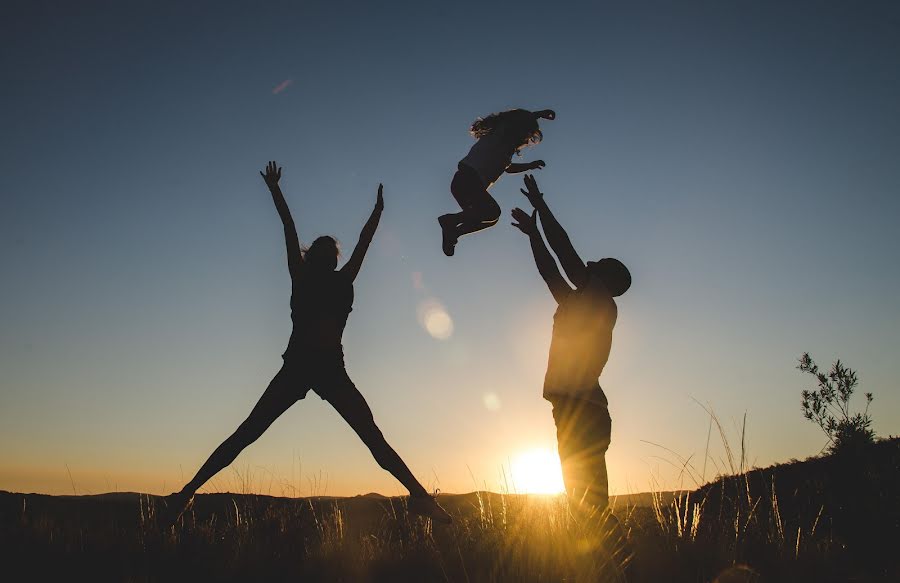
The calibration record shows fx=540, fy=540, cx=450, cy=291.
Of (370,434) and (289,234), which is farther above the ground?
(289,234)

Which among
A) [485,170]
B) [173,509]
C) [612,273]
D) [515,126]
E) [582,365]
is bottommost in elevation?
[173,509]

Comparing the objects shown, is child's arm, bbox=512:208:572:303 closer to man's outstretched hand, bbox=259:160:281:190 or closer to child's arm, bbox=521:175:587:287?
child's arm, bbox=521:175:587:287

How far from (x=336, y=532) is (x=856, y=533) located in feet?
21.7

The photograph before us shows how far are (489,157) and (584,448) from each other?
311 cm

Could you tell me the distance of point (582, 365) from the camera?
3.40 metres

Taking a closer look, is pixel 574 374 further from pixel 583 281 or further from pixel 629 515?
pixel 629 515

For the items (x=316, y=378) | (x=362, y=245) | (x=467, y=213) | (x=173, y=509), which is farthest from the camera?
(x=467, y=213)

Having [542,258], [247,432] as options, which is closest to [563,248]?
[542,258]

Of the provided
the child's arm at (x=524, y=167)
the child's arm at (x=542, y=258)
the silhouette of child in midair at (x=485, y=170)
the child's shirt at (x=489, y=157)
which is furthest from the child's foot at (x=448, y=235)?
the child's arm at (x=542, y=258)

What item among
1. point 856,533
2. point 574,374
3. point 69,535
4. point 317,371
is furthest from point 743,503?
point 69,535

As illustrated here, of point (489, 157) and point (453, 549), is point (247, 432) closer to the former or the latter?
point (453, 549)

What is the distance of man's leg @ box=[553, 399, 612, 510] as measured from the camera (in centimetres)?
321

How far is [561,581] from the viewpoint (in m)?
2.60

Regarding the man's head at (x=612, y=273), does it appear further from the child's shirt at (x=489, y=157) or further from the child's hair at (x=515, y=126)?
the child's hair at (x=515, y=126)
